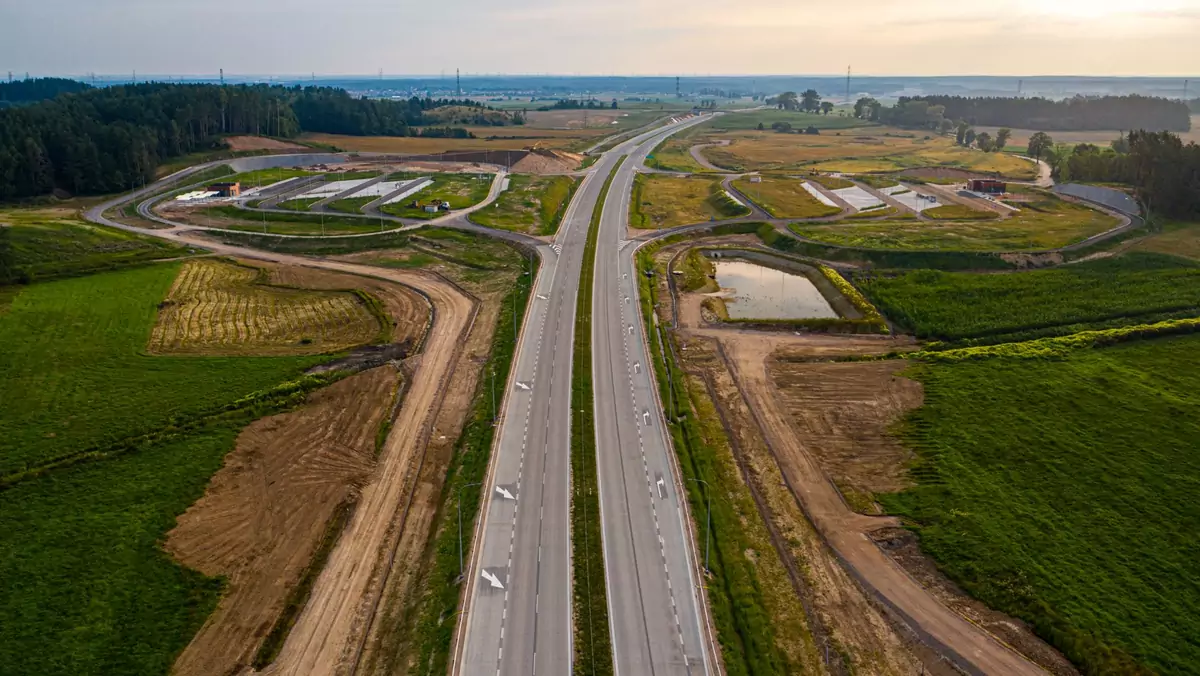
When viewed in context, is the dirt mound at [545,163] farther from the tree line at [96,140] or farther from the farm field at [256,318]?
the farm field at [256,318]

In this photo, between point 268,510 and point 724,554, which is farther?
point 268,510

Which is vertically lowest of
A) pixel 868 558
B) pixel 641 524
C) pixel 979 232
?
pixel 868 558

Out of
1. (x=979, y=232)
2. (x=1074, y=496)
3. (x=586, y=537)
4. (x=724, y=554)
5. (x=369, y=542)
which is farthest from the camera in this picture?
(x=979, y=232)

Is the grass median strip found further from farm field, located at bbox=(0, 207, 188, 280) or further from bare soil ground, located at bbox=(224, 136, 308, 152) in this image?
bare soil ground, located at bbox=(224, 136, 308, 152)

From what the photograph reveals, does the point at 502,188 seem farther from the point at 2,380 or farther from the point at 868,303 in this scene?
the point at 2,380

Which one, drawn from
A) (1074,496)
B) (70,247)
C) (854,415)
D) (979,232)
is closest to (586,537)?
(854,415)

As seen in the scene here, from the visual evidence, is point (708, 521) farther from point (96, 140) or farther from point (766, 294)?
point (96, 140)

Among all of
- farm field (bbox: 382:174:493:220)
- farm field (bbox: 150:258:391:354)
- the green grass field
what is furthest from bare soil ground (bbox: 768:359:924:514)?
farm field (bbox: 382:174:493:220)
